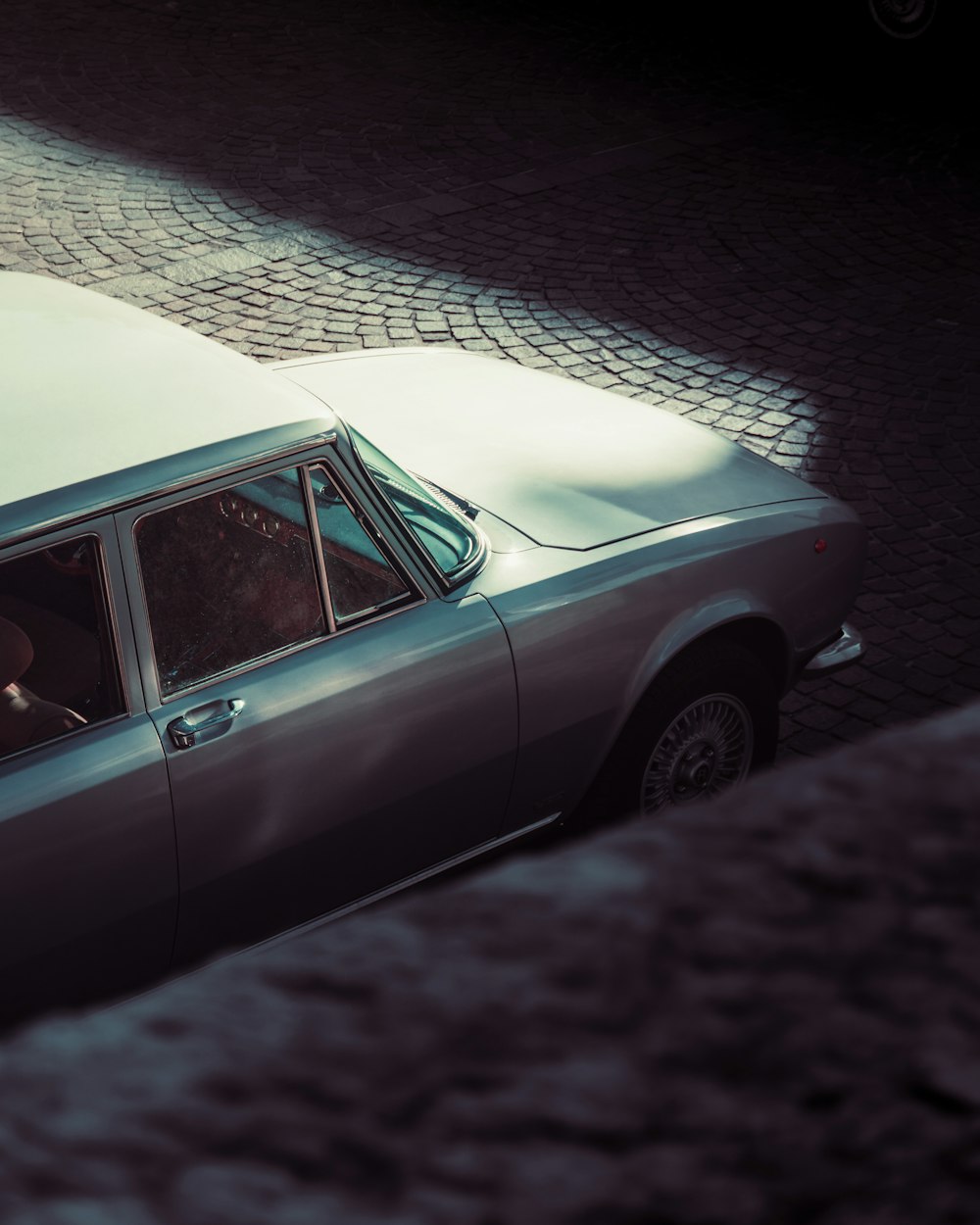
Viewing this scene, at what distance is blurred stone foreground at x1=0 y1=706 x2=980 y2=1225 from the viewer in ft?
1.26

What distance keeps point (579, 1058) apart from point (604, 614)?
3225 mm

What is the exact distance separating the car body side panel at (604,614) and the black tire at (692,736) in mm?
82

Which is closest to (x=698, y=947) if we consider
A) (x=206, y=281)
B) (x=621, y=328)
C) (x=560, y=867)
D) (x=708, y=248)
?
(x=560, y=867)

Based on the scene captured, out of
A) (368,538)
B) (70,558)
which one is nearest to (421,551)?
(368,538)

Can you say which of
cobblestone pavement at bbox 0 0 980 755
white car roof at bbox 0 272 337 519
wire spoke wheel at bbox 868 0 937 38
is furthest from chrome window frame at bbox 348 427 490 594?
wire spoke wheel at bbox 868 0 937 38

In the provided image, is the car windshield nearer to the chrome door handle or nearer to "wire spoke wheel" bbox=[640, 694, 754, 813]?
the chrome door handle

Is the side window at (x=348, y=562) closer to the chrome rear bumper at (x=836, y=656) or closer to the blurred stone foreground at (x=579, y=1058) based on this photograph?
the chrome rear bumper at (x=836, y=656)

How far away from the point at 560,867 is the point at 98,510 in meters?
2.60

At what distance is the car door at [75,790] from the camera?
9.43 ft

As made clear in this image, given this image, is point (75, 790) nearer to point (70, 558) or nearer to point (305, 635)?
point (70, 558)

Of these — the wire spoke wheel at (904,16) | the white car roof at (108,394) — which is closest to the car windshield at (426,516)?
the white car roof at (108,394)

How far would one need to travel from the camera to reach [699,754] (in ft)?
13.5

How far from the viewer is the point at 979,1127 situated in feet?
→ 1.39

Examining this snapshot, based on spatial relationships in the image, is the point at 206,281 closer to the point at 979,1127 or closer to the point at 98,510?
the point at 98,510
